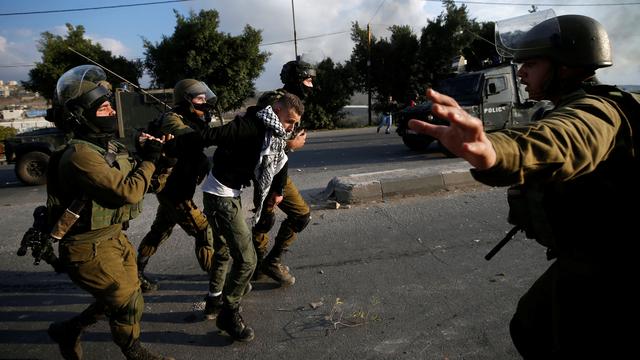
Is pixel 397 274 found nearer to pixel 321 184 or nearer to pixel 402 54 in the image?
pixel 321 184

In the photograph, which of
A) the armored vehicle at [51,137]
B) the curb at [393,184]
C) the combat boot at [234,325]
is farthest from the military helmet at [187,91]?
the armored vehicle at [51,137]

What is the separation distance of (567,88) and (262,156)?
6.03 feet

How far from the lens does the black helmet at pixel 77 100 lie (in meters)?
2.32

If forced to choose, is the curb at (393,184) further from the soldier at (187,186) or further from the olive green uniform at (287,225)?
the soldier at (187,186)

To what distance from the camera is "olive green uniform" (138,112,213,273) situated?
3.30 metres

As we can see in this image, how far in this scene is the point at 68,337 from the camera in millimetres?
2578

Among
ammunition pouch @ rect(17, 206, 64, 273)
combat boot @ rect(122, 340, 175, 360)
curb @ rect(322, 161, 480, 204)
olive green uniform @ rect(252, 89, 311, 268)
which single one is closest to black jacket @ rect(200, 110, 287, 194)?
olive green uniform @ rect(252, 89, 311, 268)

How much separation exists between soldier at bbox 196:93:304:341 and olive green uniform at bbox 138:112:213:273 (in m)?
0.35

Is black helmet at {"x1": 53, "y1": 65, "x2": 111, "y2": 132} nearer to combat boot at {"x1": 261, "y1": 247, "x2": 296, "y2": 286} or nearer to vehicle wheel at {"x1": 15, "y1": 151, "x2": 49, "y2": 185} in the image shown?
combat boot at {"x1": 261, "y1": 247, "x2": 296, "y2": 286}

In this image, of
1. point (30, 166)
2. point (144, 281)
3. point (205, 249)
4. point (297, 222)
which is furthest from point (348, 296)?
point (30, 166)

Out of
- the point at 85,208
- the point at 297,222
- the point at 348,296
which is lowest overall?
the point at 348,296

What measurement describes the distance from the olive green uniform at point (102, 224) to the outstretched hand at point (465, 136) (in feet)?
5.73

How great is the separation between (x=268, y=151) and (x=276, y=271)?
119 cm

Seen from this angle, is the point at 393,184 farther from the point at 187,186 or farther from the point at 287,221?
the point at 187,186
